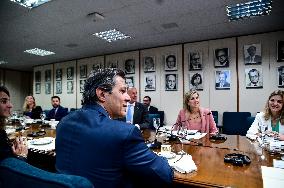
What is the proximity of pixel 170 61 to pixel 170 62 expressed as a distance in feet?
0.10

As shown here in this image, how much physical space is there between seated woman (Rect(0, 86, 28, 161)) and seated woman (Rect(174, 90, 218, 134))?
6.52 ft

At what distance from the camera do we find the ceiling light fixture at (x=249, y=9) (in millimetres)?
3998

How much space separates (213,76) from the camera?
20.8ft

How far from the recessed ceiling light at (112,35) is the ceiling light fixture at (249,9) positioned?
2640mm

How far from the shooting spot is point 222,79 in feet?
20.3

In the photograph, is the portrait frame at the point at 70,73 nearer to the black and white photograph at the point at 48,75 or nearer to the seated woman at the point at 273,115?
the black and white photograph at the point at 48,75

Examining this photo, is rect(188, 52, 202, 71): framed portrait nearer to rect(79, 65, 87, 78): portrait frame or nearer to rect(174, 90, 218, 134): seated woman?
rect(174, 90, 218, 134): seated woman

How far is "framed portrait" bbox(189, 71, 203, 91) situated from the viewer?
21.4ft

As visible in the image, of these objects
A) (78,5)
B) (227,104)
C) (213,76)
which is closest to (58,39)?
(78,5)

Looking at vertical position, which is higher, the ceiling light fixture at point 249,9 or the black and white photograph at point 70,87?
the ceiling light fixture at point 249,9

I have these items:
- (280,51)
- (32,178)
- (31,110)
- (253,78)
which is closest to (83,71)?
(31,110)

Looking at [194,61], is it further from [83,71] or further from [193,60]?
→ [83,71]

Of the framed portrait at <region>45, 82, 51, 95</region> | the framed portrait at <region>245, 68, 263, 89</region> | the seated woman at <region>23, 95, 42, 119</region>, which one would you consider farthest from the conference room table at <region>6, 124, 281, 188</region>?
the framed portrait at <region>45, 82, 51, 95</region>

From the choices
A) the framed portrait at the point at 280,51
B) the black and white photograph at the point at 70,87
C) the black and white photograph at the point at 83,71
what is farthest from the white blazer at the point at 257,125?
the black and white photograph at the point at 70,87
